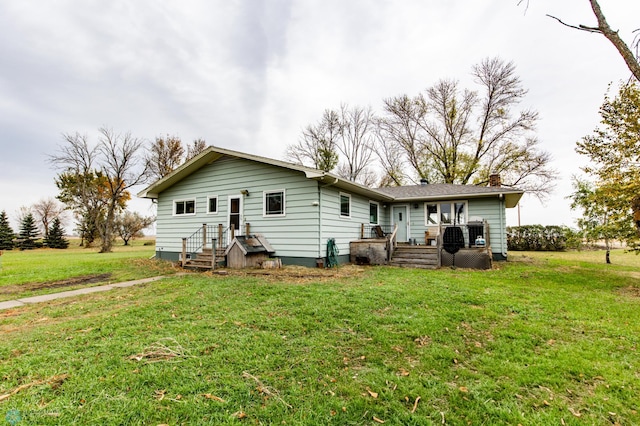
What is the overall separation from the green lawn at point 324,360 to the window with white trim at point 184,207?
693 centimetres

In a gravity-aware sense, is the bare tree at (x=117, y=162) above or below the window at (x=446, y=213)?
above

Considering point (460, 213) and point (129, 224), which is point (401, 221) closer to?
point (460, 213)

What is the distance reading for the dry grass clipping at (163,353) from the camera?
9.55ft

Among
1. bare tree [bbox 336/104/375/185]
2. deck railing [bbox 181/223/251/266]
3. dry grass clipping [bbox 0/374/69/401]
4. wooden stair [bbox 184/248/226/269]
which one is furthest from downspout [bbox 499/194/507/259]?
bare tree [bbox 336/104/375/185]

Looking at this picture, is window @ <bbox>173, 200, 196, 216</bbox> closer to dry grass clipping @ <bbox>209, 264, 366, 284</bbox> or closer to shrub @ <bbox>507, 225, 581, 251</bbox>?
dry grass clipping @ <bbox>209, 264, 366, 284</bbox>

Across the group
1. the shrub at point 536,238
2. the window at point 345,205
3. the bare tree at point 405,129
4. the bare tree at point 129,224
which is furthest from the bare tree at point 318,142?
the bare tree at point 129,224

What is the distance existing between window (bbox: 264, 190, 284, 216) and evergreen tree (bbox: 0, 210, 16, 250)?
→ 117 ft

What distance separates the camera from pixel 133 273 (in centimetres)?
879

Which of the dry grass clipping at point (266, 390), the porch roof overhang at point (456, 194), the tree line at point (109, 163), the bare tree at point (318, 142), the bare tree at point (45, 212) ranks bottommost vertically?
the dry grass clipping at point (266, 390)

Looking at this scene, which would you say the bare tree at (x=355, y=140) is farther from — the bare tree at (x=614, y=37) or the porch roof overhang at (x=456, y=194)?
the bare tree at (x=614, y=37)

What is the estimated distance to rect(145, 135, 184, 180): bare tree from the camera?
84.7ft

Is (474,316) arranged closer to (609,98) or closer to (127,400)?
(127,400)

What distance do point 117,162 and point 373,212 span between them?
22690 mm

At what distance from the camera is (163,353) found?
9.89 ft
